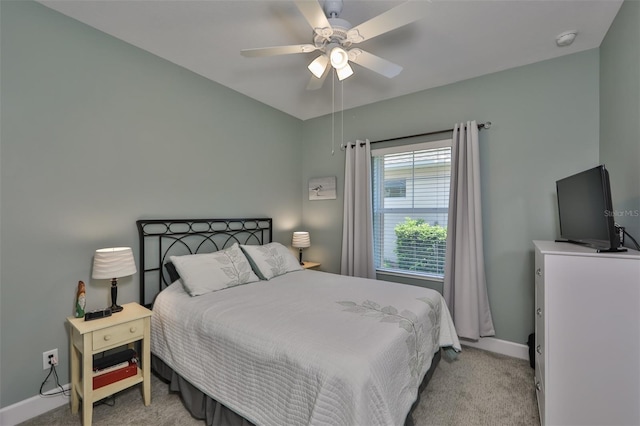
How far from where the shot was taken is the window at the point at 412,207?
10.0 ft

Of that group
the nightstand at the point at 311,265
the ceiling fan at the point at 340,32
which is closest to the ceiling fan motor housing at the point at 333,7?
the ceiling fan at the point at 340,32

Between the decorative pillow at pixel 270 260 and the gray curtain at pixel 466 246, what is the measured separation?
1617 millimetres

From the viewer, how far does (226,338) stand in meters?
1.62

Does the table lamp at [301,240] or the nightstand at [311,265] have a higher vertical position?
the table lamp at [301,240]

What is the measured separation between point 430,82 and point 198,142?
8.12 feet

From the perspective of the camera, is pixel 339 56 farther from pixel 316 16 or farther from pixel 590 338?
pixel 590 338

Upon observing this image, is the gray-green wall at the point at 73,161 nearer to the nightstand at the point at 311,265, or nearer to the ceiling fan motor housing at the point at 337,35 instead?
the nightstand at the point at 311,265

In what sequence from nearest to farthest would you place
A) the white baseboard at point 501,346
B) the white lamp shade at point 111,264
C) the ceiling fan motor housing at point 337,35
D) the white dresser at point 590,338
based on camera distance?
1. the white dresser at point 590,338
2. the ceiling fan motor housing at point 337,35
3. the white lamp shade at point 111,264
4. the white baseboard at point 501,346

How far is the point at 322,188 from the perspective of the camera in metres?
3.87

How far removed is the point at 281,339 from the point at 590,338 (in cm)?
157

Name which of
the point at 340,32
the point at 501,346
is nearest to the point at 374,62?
the point at 340,32

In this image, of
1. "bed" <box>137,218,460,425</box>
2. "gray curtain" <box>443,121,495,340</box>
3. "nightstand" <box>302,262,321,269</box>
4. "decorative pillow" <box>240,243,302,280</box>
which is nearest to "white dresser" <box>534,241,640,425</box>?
"bed" <box>137,218,460,425</box>

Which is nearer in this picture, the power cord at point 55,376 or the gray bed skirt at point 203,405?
the gray bed skirt at point 203,405

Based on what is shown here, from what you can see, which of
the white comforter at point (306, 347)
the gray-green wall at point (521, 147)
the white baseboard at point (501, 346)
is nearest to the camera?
the white comforter at point (306, 347)
